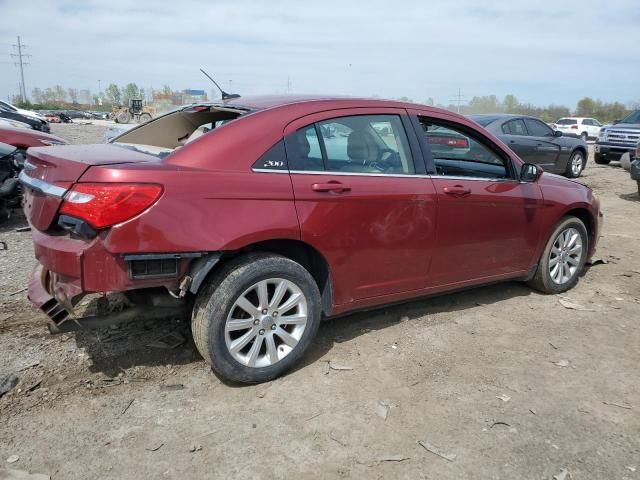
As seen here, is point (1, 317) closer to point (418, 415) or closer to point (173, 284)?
point (173, 284)

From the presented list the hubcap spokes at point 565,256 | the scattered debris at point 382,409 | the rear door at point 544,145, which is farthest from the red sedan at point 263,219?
the rear door at point 544,145

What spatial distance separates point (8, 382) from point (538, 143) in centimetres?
1115

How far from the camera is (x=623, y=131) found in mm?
15000

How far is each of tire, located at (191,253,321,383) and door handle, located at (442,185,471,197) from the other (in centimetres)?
127

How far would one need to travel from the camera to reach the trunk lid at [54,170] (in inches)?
110

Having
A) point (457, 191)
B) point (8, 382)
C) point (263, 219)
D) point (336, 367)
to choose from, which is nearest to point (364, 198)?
point (263, 219)

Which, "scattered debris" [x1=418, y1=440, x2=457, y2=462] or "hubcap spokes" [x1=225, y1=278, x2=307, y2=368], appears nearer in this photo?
"scattered debris" [x1=418, y1=440, x2=457, y2=462]

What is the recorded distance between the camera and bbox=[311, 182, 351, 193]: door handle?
3.21 m

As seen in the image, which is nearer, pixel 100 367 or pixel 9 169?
pixel 100 367

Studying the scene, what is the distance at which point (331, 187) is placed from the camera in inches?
128

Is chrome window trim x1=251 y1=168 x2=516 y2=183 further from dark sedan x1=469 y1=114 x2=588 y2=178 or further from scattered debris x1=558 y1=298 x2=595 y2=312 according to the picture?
dark sedan x1=469 y1=114 x2=588 y2=178

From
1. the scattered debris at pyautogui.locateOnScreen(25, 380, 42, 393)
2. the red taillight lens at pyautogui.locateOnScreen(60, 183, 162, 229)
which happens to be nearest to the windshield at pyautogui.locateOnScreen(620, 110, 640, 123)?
the red taillight lens at pyautogui.locateOnScreen(60, 183, 162, 229)

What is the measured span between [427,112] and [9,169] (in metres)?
5.44

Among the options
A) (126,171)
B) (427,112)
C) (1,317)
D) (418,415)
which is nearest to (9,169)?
(1,317)
